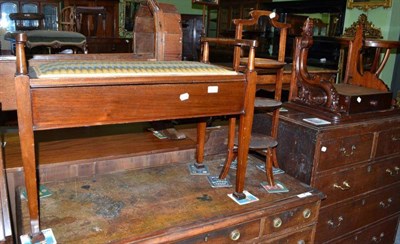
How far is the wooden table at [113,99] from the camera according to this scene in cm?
122

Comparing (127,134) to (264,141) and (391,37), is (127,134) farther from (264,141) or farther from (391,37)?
(391,37)

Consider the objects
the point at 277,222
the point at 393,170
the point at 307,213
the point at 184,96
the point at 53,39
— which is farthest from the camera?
the point at 53,39

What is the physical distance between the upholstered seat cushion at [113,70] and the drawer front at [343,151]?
75cm

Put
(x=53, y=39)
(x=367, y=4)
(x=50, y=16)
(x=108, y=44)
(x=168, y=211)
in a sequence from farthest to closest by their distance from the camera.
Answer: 1. (x=50, y=16)
2. (x=108, y=44)
3. (x=367, y=4)
4. (x=53, y=39)
5. (x=168, y=211)

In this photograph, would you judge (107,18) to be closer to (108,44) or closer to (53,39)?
(108,44)

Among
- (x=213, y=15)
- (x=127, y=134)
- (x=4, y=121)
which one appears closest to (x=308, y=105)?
(x=127, y=134)

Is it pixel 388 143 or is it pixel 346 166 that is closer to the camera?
pixel 346 166

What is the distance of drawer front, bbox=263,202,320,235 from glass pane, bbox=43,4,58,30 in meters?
7.10

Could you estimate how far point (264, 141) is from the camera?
195 centimetres

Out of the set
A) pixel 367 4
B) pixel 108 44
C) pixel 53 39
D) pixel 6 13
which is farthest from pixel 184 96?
pixel 6 13

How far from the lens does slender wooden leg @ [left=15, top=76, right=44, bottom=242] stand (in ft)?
3.85

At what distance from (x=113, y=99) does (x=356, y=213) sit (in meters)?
1.80

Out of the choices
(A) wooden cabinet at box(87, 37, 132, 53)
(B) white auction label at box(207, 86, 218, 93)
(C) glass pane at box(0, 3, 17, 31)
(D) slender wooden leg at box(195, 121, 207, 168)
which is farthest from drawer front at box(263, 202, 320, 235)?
(C) glass pane at box(0, 3, 17, 31)

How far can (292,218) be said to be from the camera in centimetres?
192
